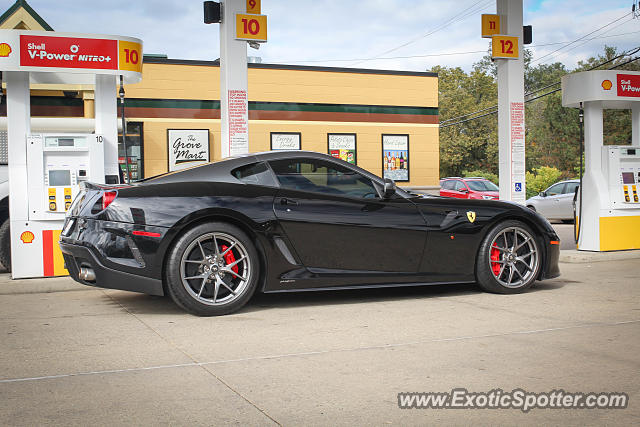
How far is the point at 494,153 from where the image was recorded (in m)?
57.2

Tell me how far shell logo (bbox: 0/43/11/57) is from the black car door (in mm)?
3993

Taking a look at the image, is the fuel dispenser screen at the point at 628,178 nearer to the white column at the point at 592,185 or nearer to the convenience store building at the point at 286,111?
the white column at the point at 592,185

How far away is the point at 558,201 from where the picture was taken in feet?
67.5

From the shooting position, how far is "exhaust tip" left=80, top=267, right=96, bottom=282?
19.0ft

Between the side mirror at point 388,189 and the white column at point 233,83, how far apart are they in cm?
362

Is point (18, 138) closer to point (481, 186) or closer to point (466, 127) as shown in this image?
point (481, 186)

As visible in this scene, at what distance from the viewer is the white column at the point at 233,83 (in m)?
9.53

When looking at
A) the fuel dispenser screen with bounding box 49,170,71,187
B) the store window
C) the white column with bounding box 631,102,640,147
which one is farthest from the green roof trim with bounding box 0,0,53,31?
the white column with bounding box 631,102,640,147

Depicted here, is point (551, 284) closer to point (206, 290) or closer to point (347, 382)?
point (206, 290)

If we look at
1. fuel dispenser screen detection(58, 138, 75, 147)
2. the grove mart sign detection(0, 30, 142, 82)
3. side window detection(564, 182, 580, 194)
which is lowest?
side window detection(564, 182, 580, 194)

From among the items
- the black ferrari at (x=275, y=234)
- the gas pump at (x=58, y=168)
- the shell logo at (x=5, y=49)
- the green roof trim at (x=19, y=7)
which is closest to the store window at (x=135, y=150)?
the green roof trim at (x=19, y=7)

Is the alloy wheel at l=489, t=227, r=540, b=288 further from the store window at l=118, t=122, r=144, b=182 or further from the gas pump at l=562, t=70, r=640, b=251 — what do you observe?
the store window at l=118, t=122, r=144, b=182

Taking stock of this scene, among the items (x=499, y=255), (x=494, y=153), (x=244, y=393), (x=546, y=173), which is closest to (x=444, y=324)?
(x=499, y=255)

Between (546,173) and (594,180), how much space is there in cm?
2733
